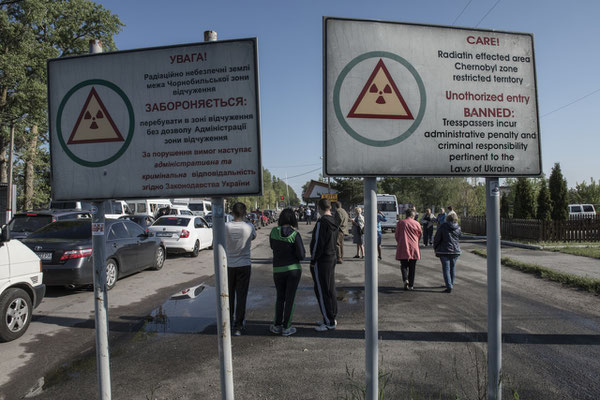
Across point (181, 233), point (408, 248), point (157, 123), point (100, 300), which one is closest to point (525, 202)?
point (408, 248)

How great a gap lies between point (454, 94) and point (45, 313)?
7.12 m

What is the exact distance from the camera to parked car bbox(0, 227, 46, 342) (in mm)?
5031

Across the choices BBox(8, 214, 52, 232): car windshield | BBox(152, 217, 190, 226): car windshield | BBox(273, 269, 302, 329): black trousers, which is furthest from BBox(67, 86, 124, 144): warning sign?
BBox(152, 217, 190, 226): car windshield

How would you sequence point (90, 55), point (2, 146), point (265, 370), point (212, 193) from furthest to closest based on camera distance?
point (2, 146) → point (265, 370) → point (90, 55) → point (212, 193)

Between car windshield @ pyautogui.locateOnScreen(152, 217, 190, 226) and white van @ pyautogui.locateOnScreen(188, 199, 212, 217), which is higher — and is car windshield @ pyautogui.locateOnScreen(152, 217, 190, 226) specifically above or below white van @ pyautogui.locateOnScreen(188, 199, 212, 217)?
below

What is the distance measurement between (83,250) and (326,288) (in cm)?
502

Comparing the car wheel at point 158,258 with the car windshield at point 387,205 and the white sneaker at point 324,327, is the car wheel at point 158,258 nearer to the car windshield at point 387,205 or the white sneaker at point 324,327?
the white sneaker at point 324,327

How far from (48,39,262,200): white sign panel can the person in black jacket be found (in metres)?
3.06

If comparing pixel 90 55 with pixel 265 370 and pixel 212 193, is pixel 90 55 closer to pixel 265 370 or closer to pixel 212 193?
pixel 212 193

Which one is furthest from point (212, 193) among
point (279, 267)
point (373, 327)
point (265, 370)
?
point (279, 267)

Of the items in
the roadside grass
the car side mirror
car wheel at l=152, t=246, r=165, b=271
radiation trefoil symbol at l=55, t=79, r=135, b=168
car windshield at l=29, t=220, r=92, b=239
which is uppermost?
radiation trefoil symbol at l=55, t=79, r=135, b=168

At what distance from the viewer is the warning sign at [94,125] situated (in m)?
2.45

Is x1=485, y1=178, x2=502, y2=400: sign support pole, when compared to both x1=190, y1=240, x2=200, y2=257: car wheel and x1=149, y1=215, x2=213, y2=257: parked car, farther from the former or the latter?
x1=190, y1=240, x2=200, y2=257: car wheel

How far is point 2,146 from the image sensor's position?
1147 inches
